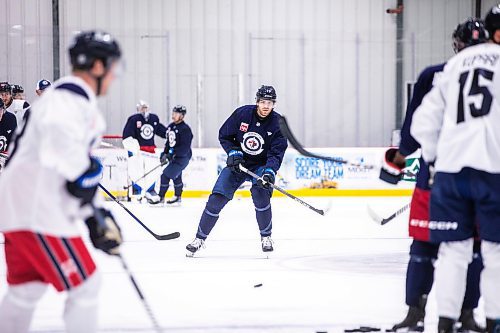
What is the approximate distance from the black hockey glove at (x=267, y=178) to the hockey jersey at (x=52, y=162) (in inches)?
102

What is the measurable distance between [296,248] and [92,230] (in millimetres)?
3149

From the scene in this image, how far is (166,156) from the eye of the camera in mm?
8695

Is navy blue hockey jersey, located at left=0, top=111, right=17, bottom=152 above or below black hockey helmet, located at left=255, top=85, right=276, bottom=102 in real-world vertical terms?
below

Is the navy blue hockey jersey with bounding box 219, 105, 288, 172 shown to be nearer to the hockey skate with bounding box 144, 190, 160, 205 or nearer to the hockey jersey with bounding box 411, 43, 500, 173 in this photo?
the hockey jersey with bounding box 411, 43, 500, 173

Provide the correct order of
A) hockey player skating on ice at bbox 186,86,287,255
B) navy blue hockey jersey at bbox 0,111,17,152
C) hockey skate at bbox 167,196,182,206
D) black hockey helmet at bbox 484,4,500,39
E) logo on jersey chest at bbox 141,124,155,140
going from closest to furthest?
black hockey helmet at bbox 484,4,500,39 → hockey player skating on ice at bbox 186,86,287,255 → navy blue hockey jersey at bbox 0,111,17,152 → hockey skate at bbox 167,196,182,206 → logo on jersey chest at bbox 141,124,155,140

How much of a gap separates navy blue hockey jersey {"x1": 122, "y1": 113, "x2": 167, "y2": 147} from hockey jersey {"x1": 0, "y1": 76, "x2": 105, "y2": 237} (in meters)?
7.28

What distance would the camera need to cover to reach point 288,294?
3479mm

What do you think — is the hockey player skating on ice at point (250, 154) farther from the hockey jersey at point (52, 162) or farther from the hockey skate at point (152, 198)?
the hockey skate at point (152, 198)

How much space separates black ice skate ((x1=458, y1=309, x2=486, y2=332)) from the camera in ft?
8.59

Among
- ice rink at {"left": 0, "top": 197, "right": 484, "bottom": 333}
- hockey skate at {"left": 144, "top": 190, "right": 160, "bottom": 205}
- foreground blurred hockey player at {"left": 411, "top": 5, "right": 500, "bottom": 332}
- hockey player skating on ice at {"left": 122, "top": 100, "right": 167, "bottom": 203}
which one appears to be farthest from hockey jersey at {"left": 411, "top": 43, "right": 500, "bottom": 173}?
hockey player skating on ice at {"left": 122, "top": 100, "right": 167, "bottom": 203}

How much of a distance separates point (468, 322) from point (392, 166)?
56 centimetres

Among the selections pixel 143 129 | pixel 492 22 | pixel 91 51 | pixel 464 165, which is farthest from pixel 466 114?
pixel 143 129

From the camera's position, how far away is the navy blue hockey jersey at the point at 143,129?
363 inches

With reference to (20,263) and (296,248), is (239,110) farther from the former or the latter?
(20,263)
